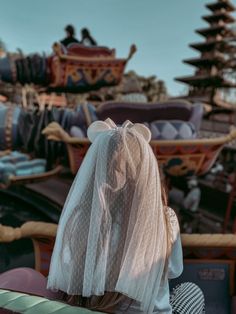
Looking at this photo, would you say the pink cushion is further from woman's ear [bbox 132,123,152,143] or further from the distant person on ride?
the distant person on ride

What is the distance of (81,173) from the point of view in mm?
1213

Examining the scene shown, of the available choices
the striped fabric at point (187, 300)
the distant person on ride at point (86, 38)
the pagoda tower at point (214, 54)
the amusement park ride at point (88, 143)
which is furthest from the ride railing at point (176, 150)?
the pagoda tower at point (214, 54)

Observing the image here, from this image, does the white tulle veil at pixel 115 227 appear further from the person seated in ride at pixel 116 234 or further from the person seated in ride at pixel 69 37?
the person seated in ride at pixel 69 37

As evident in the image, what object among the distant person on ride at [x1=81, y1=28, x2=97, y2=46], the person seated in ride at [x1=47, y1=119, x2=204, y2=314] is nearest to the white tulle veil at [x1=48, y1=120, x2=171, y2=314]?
the person seated in ride at [x1=47, y1=119, x2=204, y2=314]

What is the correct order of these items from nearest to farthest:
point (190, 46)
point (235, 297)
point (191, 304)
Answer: point (191, 304), point (235, 297), point (190, 46)

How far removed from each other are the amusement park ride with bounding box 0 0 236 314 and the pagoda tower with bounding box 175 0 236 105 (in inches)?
611

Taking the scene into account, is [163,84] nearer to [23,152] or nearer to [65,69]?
[65,69]

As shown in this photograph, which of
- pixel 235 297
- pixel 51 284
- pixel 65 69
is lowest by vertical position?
pixel 235 297

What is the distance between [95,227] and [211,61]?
1025 inches

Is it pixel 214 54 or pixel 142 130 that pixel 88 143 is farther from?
pixel 214 54

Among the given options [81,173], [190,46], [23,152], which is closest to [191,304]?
[81,173]

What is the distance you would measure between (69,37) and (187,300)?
8.19m

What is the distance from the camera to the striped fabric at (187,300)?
1.40 m

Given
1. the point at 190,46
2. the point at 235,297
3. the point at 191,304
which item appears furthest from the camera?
the point at 190,46
